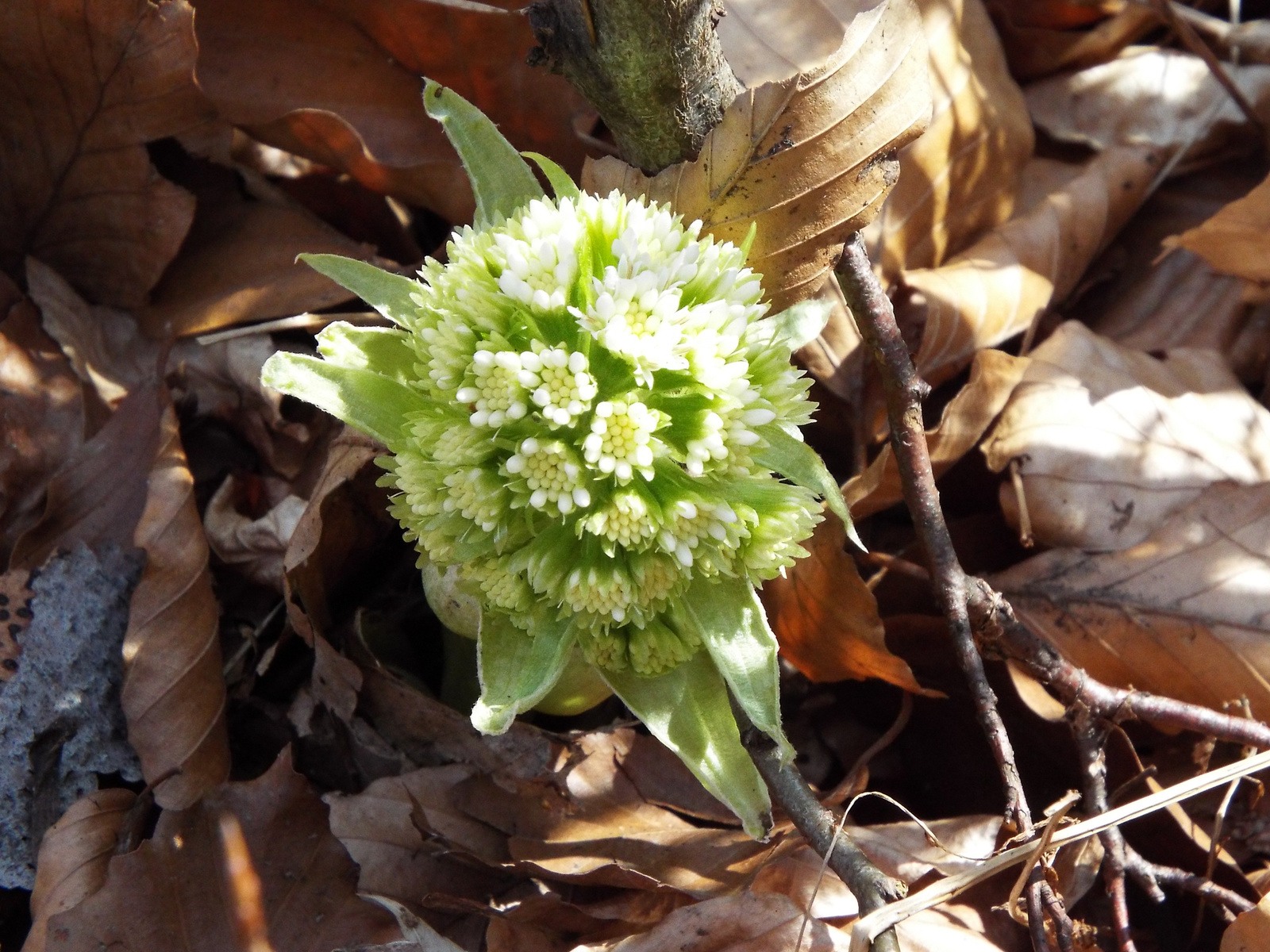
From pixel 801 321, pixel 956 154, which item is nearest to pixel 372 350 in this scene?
pixel 801 321

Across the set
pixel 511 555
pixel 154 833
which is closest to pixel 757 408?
pixel 511 555

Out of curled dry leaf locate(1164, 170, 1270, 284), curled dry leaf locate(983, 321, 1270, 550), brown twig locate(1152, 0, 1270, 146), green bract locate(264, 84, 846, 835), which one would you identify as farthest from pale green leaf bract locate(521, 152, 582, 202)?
brown twig locate(1152, 0, 1270, 146)

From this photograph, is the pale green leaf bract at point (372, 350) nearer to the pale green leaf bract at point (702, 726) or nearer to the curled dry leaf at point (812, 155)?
the curled dry leaf at point (812, 155)

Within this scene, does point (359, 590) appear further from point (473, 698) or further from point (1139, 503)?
point (1139, 503)

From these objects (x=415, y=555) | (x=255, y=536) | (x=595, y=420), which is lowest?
(x=415, y=555)

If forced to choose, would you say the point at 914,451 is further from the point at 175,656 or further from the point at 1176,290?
the point at 175,656

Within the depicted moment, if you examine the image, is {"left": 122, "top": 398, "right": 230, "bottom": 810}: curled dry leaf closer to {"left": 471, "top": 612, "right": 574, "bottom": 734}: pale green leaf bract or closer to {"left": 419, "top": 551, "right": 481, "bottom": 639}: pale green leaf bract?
{"left": 419, "top": 551, "right": 481, "bottom": 639}: pale green leaf bract
